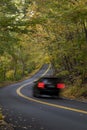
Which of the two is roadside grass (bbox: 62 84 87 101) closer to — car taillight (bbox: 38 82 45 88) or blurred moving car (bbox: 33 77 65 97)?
blurred moving car (bbox: 33 77 65 97)

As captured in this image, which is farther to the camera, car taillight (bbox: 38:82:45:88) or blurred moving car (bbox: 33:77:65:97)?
car taillight (bbox: 38:82:45:88)

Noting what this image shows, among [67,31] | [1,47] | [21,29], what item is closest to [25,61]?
[67,31]

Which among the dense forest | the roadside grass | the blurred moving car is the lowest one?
the roadside grass

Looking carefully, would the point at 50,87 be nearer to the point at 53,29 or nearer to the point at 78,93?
the point at 78,93

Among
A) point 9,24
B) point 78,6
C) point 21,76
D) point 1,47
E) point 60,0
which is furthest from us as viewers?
point 21,76

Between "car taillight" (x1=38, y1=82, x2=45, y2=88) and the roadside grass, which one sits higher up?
"car taillight" (x1=38, y1=82, x2=45, y2=88)

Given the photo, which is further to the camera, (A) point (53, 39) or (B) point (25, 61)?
(B) point (25, 61)

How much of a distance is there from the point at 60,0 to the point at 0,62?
91.8 ft

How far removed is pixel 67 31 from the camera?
32.8 meters

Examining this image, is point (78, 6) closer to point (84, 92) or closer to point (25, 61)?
point (84, 92)

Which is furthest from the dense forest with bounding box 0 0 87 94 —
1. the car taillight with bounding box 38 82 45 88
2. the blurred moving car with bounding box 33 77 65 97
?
the blurred moving car with bounding box 33 77 65 97

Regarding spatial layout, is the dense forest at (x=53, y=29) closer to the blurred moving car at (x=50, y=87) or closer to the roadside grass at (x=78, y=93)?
the roadside grass at (x=78, y=93)

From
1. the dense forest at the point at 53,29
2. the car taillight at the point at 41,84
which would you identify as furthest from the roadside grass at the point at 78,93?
the car taillight at the point at 41,84

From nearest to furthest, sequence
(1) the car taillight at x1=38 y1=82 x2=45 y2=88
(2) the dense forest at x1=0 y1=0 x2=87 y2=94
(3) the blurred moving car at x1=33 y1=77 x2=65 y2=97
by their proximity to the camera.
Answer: (2) the dense forest at x1=0 y1=0 x2=87 y2=94, (3) the blurred moving car at x1=33 y1=77 x2=65 y2=97, (1) the car taillight at x1=38 y1=82 x2=45 y2=88
